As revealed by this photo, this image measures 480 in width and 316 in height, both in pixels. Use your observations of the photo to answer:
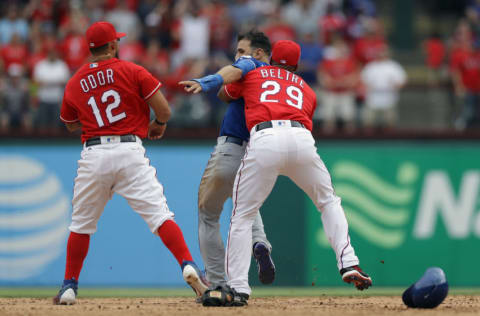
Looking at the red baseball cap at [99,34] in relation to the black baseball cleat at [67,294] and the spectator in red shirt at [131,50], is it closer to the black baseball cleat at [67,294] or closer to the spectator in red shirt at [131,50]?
the black baseball cleat at [67,294]

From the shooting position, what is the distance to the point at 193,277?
6.97 m

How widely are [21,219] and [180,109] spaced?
9.12 feet

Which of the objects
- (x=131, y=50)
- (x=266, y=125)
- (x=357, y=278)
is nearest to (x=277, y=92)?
(x=266, y=125)

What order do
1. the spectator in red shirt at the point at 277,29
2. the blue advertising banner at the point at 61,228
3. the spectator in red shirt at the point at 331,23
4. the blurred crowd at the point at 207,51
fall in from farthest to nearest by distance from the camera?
the spectator in red shirt at the point at 331,23, the spectator in red shirt at the point at 277,29, the blurred crowd at the point at 207,51, the blue advertising banner at the point at 61,228

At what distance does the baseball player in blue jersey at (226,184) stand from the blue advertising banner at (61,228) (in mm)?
3588

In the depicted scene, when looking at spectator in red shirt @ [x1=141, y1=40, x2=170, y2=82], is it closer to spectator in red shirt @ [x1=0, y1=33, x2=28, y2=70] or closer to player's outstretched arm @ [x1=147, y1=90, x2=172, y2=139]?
spectator in red shirt @ [x1=0, y1=33, x2=28, y2=70]

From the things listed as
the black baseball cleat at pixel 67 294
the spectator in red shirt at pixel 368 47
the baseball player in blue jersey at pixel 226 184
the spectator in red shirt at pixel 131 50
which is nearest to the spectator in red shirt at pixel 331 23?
the spectator in red shirt at pixel 368 47

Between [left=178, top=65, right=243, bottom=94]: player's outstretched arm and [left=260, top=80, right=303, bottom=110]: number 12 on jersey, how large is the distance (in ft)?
0.83

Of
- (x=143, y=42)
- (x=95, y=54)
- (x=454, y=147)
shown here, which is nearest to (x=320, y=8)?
(x=143, y=42)

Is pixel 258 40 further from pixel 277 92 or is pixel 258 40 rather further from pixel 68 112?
pixel 68 112

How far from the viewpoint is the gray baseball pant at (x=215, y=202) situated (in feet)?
24.7

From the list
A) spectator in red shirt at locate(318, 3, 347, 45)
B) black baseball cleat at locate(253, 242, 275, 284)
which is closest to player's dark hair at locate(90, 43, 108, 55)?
black baseball cleat at locate(253, 242, 275, 284)

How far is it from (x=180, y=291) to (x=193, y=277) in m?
3.82

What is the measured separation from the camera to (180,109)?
12500 mm
